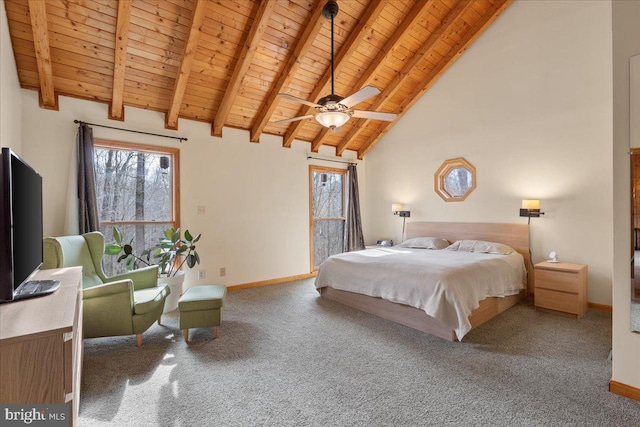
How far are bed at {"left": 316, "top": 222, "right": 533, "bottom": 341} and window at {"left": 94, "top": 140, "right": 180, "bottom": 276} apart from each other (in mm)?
2507

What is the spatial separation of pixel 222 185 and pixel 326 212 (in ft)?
7.56

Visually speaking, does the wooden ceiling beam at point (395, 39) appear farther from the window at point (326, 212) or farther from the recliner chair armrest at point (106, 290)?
the recliner chair armrest at point (106, 290)

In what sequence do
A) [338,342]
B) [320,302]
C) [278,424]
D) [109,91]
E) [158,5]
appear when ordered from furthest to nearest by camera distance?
1. [320,302]
2. [109,91]
3. [158,5]
4. [338,342]
5. [278,424]

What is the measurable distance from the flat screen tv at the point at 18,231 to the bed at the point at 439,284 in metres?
2.90

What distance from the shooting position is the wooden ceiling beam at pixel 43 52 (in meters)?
2.79

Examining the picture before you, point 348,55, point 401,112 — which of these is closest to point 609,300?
point 401,112

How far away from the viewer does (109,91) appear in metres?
3.86

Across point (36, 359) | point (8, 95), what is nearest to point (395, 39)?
point (8, 95)

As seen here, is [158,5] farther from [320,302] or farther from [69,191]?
[320,302]

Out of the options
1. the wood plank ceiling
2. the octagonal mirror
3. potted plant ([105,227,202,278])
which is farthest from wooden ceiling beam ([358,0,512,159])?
potted plant ([105,227,202,278])

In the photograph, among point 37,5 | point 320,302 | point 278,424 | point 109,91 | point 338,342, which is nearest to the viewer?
point 278,424

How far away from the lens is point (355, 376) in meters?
2.32

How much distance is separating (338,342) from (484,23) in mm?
5193

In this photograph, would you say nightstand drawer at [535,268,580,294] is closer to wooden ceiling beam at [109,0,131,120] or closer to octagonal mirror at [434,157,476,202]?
octagonal mirror at [434,157,476,202]
